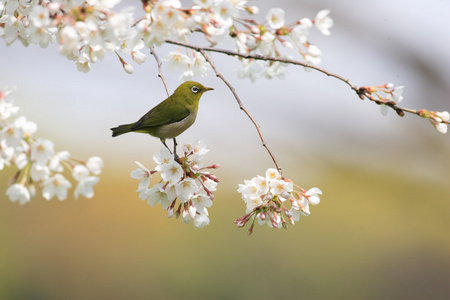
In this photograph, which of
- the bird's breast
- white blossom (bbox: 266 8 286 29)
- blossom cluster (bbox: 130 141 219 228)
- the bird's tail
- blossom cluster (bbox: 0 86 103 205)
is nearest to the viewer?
blossom cluster (bbox: 0 86 103 205)

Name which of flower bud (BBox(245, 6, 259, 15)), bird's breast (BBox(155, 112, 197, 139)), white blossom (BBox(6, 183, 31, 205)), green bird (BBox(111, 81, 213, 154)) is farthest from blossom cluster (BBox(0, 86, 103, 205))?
bird's breast (BBox(155, 112, 197, 139))

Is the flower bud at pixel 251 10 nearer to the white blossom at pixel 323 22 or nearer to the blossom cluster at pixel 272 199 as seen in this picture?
the white blossom at pixel 323 22

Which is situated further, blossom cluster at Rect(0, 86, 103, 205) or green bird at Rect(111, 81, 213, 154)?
green bird at Rect(111, 81, 213, 154)

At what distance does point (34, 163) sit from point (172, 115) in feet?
2.83

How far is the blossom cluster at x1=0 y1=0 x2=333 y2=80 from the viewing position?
3.99 ft

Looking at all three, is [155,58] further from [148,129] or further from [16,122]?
[16,122]

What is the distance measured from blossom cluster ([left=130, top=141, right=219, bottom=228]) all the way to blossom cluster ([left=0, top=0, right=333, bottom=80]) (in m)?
0.35

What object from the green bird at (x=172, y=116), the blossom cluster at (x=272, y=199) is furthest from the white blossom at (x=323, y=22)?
the green bird at (x=172, y=116)

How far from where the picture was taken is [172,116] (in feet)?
6.42

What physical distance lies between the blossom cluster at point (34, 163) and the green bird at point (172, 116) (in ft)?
2.19

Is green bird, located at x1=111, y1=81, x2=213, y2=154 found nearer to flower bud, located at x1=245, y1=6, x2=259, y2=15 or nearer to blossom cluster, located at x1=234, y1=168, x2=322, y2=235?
blossom cluster, located at x1=234, y1=168, x2=322, y2=235

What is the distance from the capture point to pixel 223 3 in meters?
1.27

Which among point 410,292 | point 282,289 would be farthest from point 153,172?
point 410,292

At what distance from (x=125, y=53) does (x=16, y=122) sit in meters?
0.62
